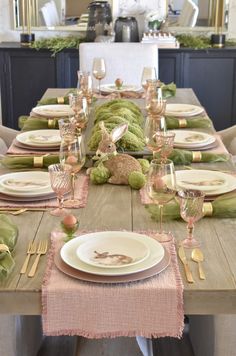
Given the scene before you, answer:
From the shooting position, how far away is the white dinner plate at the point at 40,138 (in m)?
2.43

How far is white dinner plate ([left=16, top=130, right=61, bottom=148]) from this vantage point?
2426 millimetres

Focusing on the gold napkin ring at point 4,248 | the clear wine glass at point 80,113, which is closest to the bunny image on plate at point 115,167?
the clear wine glass at point 80,113

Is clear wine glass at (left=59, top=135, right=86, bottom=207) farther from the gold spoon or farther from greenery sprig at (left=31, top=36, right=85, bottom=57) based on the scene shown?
greenery sprig at (left=31, top=36, right=85, bottom=57)

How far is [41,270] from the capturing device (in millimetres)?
1437

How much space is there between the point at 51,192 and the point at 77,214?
0.15m

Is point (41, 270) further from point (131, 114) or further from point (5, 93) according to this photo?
point (5, 93)

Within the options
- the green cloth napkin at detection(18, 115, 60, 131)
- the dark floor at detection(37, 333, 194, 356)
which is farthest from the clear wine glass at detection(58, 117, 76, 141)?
the dark floor at detection(37, 333, 194, 356)

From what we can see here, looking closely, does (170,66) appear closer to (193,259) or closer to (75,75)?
(75,75)

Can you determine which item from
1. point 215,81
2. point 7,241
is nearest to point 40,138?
point 7,241

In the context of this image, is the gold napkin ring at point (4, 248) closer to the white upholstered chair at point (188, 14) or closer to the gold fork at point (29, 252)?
the gold fork at point (29, 252)

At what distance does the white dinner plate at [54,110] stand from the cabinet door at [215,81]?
5.62 ft

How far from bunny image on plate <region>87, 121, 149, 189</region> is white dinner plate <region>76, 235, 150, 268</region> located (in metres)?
0.45

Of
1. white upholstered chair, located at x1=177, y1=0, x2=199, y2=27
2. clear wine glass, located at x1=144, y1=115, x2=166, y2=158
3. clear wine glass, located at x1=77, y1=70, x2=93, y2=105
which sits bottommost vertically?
clear wine glass, located at x1=144, y1=115, x2=166, y2=158

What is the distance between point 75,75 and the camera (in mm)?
4613
